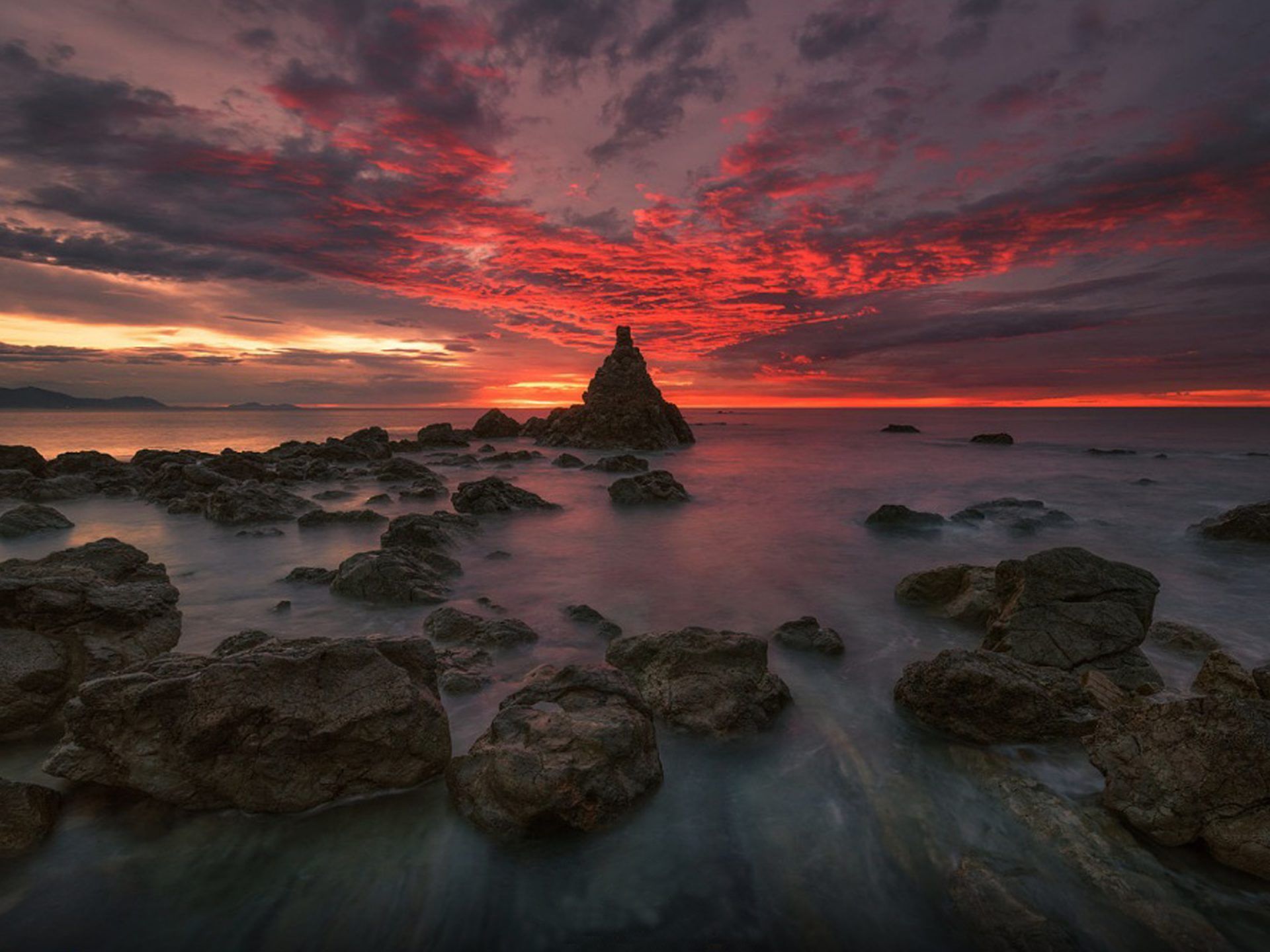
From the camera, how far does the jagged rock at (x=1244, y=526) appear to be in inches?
718

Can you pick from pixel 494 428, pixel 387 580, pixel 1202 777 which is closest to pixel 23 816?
pixel 387 580

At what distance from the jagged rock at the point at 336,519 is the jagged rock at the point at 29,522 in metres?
7.05

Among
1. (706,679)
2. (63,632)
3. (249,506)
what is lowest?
(706,679)

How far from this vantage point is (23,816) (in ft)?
15.8

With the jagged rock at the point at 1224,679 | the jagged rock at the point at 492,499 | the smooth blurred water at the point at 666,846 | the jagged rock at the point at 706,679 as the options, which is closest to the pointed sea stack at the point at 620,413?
the jagged rock at the point at 492,499

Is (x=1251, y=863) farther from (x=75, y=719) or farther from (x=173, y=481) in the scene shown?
(x=173, y=481)

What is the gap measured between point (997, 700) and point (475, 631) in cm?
792

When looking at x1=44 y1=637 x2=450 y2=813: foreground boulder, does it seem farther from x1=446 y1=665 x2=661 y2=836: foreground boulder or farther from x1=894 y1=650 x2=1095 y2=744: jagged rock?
x1=894 y1=650 x2=1095 y2=744: jagged rock

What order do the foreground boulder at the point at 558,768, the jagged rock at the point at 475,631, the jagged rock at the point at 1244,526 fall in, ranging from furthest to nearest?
the jagged rock at the point at 1244,526 < the jagged rock at the point at 475,631 < the foreground boulder at the point at 558,768

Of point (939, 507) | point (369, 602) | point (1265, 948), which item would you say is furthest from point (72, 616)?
point (939, 507)

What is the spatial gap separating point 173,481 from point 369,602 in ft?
65.6

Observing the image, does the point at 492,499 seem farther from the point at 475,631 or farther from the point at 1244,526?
the point at 1244,526

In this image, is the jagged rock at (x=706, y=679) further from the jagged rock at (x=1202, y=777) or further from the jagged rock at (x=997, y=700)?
the jagged rock at (x=1202, y=777)

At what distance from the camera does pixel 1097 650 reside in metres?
8.25
